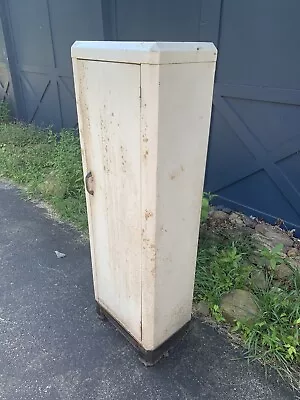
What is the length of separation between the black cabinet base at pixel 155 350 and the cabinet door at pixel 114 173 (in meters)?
0.06

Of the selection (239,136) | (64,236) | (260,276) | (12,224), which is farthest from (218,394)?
(12,224)

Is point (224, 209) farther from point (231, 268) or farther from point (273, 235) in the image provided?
point (231, 268)

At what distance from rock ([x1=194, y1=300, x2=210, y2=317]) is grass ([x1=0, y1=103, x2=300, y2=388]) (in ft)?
0.12

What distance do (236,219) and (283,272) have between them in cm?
89

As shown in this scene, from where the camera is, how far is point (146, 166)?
4.24 feet

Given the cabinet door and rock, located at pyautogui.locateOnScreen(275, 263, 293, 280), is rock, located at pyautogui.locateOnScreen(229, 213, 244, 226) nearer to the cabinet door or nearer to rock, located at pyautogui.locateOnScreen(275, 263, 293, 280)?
rock, located at pyautogui.locateOnScreen(275, 263, 293, 280)

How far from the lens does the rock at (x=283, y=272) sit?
7.22 feet

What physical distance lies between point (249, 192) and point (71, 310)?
1.96 m

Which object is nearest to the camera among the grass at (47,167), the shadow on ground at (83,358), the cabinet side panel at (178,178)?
the cabinet side panel at (178,178)

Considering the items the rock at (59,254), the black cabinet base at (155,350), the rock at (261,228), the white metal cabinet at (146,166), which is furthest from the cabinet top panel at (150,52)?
the rock at (261,228)

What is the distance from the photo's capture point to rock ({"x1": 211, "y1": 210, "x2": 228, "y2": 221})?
9.98 feet

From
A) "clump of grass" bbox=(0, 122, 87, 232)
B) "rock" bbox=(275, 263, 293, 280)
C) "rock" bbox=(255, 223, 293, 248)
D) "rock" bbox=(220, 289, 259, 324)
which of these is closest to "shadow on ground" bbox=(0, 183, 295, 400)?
"rock" bbox=(220, 289, 259, 324)

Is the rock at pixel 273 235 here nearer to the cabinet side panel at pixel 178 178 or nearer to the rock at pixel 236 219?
the rock at pixel 236 219

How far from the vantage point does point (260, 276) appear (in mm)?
2209
